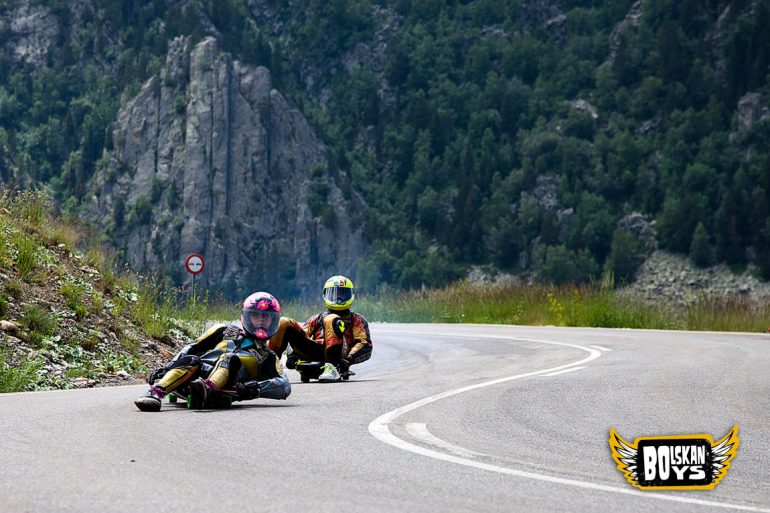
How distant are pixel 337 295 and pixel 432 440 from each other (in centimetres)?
680

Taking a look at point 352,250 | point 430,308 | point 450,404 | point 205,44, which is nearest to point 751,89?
point 352,250

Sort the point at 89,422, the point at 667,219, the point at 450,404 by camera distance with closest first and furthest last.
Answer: the point at 89,422 < the point at 450,404 < the point at 667,219

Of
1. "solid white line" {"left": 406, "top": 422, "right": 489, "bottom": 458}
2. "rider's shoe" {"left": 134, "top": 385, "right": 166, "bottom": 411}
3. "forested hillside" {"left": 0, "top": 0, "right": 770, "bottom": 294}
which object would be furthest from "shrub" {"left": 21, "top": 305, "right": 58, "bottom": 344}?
"forested hillside" {"left": 0, "top": 0, "right": 770, "bottom": 294}

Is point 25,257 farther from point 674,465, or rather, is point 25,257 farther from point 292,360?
point 674,465

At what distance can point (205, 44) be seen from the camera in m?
106

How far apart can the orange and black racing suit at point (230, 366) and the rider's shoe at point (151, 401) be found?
0.07 metres

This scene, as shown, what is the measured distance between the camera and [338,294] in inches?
601

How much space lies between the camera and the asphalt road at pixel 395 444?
6.25 m

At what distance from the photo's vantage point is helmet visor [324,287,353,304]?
15.3m

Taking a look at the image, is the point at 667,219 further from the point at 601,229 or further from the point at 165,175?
the point at 165,175

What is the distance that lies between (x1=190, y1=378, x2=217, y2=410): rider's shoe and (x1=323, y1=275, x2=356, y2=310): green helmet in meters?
4.44

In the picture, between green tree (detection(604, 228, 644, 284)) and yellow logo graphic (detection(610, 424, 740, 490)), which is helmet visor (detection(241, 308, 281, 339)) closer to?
yellow logo graphic (detection(610, 424, 740, 490))

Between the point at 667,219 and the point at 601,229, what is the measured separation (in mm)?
5524

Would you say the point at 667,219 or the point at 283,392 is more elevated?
the point at 667,219
